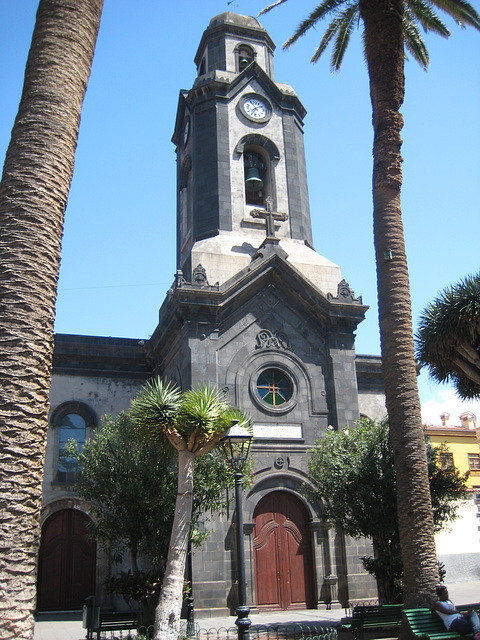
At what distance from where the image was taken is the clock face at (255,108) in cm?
2889

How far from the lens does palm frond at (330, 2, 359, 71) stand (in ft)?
61.1

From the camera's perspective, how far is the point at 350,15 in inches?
734

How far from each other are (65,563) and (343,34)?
815 inches

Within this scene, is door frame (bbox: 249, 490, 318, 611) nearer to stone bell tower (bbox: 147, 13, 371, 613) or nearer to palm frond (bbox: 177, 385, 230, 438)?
stone bell tower (bbox: 147, 13, 371, 613)

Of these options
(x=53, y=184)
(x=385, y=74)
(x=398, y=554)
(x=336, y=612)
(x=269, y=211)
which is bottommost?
(x=336, y=612)

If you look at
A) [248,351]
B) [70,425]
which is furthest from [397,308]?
[70,425]

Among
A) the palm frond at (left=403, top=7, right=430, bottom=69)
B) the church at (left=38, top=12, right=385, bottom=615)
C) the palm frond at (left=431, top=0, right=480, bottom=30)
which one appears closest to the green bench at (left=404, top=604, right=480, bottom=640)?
the church at (left=38, top=12, right=385, bottom=615)

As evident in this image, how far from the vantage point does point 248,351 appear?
23.2 metres

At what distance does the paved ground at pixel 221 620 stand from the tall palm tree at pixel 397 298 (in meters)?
6.32

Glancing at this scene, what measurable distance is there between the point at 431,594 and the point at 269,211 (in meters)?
16.8

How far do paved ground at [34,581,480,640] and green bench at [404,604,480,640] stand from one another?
648cm

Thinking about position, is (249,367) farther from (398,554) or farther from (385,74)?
(385,74)

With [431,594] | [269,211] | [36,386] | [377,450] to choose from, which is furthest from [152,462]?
[269,211]

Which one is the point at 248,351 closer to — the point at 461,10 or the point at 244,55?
the point at 461,10
